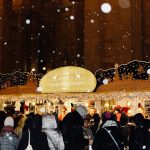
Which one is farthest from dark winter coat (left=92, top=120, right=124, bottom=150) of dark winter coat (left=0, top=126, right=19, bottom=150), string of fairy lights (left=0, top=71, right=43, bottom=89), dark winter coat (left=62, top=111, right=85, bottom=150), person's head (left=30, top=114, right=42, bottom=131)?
string of fairy lights (left=0, top=71, right=43, bottom=89)

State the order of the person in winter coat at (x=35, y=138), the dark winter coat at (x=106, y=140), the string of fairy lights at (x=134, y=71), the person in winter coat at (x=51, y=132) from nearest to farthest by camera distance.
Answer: the person in winter coat at (x=35, y=138)
the dark winter coat at (x=106, y=140)
the person in winter coat at (x=51, y=132)
the string of fairy lights at (x=134, y=71)

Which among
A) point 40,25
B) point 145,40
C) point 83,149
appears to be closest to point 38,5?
point 40,25

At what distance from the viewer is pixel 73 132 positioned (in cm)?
818

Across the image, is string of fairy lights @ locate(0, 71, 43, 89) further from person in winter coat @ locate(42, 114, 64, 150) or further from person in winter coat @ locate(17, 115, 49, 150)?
person in winter coat @ locate(17, 115, 49, 150)

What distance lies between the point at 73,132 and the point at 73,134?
0.15 feet

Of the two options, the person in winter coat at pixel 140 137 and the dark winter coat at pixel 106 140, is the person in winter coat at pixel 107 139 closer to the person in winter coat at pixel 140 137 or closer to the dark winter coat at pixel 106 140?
the dark winter coat at pixel 106 140

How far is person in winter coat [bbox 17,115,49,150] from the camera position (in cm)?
717

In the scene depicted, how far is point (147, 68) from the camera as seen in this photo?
47.8 ft

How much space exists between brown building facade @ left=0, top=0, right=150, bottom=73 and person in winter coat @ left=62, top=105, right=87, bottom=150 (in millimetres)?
11676

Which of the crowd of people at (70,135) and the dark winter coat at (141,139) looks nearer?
the crowd of people at (70,135)

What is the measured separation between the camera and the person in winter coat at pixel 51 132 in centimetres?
770

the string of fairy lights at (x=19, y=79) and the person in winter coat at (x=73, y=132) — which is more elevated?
the string of fairy lights at (x=19, y=79)

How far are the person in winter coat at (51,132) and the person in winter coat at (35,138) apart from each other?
372mm

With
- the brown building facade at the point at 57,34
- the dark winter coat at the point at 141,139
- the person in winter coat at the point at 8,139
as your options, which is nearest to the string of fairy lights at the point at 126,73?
the brown building facade at the point at 57,34
